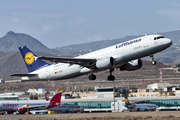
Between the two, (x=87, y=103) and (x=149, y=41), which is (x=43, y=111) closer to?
(x=87, y=103)

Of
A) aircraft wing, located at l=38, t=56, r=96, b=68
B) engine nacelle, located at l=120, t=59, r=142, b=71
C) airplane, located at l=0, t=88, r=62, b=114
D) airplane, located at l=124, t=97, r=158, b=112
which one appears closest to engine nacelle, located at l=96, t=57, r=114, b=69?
aircraft wing, located at l=38, t=56, r=96, b=68

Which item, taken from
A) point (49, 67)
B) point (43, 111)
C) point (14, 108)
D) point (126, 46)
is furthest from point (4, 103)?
point (126, 46)

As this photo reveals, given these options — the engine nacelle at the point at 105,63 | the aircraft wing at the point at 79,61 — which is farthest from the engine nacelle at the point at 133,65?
the aircraft wing at the point at 79,61

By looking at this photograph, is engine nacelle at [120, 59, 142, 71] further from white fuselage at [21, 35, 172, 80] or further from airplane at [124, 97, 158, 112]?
airplane at [124, 97, 158, 112]

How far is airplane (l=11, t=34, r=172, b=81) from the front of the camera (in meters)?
62.1

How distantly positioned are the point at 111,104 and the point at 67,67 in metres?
55.5

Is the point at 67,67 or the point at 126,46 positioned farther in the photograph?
the point at 67,67

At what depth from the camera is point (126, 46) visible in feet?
207

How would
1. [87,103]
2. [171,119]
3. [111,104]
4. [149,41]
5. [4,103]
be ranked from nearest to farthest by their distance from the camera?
[171,119]
[149,41]
[4,103]
[111,104]
[87,103]

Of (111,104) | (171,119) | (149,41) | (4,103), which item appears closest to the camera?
(171,119)

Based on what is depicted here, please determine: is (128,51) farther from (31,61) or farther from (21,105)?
(21,105)

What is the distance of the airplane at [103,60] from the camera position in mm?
62125

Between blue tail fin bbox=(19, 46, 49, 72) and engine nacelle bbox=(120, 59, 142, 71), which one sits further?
blue tail fin bbox=(19, 46, 49, 72)

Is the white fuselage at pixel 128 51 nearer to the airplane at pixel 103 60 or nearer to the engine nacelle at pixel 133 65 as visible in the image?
the airplane at pixel 103 60
